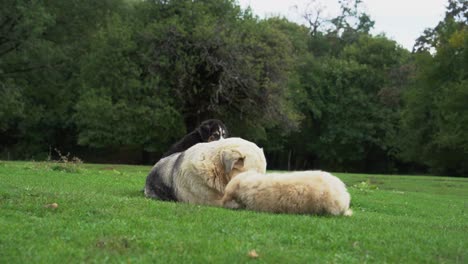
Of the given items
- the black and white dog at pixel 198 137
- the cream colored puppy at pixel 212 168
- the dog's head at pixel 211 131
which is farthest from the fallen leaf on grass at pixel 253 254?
the dog's head at pixel 211 131

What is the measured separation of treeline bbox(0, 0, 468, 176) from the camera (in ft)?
127

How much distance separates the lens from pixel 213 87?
39438 millimetres

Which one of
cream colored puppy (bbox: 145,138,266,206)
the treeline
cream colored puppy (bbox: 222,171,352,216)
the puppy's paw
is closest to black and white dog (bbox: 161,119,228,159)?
cream colored puppy (bbox: 145,138,266,206)

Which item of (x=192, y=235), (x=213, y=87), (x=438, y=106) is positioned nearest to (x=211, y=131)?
(x=192, y=235)

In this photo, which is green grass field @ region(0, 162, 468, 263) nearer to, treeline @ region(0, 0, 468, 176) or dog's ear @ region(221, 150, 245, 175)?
dog's ear @ region(221, 150, 245, 175)

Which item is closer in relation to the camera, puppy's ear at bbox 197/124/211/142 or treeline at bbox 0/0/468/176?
puppy's ear at bbox 197/124/211/142

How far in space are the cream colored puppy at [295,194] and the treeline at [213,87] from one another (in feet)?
96.1

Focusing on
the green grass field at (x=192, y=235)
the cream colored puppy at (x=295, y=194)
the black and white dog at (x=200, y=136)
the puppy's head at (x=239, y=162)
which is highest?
the black and white dog at (x=200, y=136)

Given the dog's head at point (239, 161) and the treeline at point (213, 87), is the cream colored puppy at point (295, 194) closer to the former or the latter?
the dog's head at point (239, 161)

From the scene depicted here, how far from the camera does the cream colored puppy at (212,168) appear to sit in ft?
32.3

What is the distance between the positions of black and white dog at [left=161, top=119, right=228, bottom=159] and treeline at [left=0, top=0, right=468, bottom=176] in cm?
2272

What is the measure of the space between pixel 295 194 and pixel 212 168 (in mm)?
1769

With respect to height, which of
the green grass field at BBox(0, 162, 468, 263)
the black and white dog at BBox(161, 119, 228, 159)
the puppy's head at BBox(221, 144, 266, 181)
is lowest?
the green grass field at BBox(0, 162, 468, 263)

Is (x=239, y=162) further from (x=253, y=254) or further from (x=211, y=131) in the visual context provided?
(x=211, y=131)
